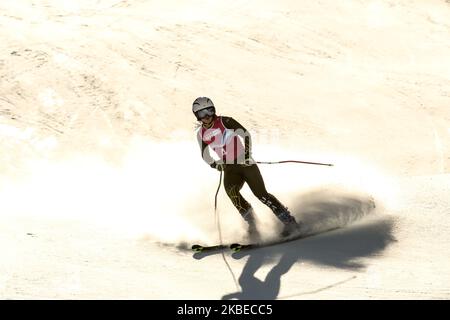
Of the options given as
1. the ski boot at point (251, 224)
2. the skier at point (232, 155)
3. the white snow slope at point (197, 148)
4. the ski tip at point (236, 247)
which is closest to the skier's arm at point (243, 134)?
the skier at point (232, 155)

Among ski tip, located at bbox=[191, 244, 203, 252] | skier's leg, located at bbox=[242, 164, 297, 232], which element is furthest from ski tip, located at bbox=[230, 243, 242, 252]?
skier's leg, located at bbox=[242, 164, 297, 232]

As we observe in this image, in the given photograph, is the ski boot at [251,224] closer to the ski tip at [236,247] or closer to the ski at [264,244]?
the ski at [264,244]

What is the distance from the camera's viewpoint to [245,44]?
15.7 metres

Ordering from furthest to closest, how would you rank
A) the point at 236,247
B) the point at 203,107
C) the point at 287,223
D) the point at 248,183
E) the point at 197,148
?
1. the point at 197,148
2. the point at 287,223
3. the point at 248,183
4. the point at 236,247
5. the point at 203,107

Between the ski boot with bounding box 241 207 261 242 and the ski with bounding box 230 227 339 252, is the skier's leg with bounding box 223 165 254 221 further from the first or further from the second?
the ski with bounding box 230 227 339 252

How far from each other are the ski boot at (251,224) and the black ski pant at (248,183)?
0.14ft

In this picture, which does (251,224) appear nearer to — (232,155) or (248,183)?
(248,183)

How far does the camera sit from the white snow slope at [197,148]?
6.57 metres

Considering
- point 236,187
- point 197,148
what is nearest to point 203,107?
point 236,187

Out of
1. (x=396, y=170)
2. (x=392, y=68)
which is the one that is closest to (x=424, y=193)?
(x=396, y=170)

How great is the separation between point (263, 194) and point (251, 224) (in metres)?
0.43

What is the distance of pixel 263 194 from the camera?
24.5ft

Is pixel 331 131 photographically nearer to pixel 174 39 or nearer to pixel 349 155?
pixel 349 155

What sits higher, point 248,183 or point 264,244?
point 248,183
